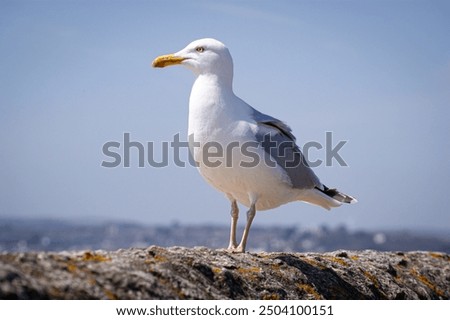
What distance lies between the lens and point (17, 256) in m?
6.00

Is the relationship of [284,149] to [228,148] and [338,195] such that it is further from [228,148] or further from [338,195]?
[338,195]

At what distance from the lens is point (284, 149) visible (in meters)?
10.3

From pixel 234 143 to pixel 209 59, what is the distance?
1452 mm

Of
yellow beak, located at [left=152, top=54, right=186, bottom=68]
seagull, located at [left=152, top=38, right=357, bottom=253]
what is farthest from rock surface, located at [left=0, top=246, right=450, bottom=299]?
yellow beak, located at [left=152, top=54, right=186, bottom=68]

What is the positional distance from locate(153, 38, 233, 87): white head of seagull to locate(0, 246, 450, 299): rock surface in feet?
9.04

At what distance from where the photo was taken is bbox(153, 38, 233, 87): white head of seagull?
33.3 feet

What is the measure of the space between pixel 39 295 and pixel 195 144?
4311 millimetres

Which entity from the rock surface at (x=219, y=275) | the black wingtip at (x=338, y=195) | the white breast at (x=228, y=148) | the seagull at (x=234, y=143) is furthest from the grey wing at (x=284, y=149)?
the rock surface at (x=219, y=275)

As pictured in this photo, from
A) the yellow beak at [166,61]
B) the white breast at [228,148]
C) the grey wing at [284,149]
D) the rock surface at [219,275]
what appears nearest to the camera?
the rock surface at [219,275]

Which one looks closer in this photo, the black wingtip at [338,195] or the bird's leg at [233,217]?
the bird's leg at [233,217]

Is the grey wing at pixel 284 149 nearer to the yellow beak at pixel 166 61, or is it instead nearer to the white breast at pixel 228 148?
the white breast at pixel 228 148

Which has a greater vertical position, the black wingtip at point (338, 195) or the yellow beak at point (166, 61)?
the yellow beak at point (166, 61)

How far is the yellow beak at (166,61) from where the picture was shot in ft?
34.5
